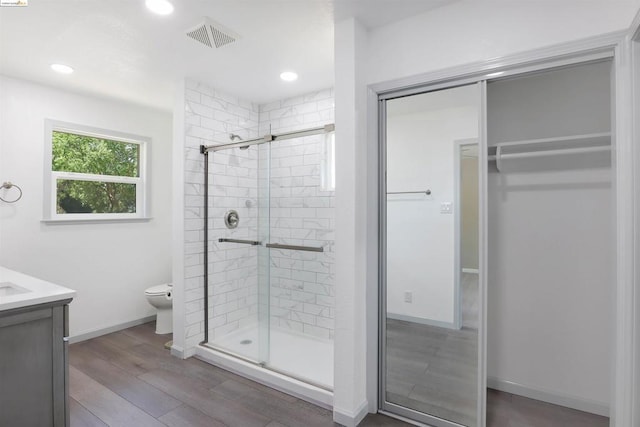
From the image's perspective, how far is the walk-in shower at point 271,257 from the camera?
2826 mm

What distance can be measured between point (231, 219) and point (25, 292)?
1690mm

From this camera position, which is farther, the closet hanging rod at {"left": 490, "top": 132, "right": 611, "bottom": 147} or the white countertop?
the closet hanging rod at {"left": 490, "top": 132, "right": 611, "bottom": 147}

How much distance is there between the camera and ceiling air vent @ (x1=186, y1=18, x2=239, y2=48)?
2172mm

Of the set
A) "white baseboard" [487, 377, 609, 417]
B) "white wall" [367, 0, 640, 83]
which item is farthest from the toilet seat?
"white baseboard" [487, 377, 609, 417]

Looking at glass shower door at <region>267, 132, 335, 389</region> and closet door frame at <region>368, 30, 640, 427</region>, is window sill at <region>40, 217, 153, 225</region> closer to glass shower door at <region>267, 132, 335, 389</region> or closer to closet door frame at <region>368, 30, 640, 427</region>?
glass shower door at <region>267, 132, 335, 389</region>

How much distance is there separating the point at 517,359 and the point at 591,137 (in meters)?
1.59

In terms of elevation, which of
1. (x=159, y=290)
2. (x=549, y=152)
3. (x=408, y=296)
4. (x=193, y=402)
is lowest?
(x=193, y=402)

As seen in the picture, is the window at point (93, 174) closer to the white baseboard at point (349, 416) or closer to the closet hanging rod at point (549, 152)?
the white baseboard at point (349, 416)

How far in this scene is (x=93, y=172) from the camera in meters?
3.63

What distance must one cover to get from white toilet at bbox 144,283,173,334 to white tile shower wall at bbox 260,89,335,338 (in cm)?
136

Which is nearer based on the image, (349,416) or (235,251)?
(349,416)

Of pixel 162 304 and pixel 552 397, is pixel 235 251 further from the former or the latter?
pixel 552 397

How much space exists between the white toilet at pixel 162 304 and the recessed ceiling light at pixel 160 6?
8.74 ft

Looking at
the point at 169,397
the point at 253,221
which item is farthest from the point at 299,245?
the point at 169,397
